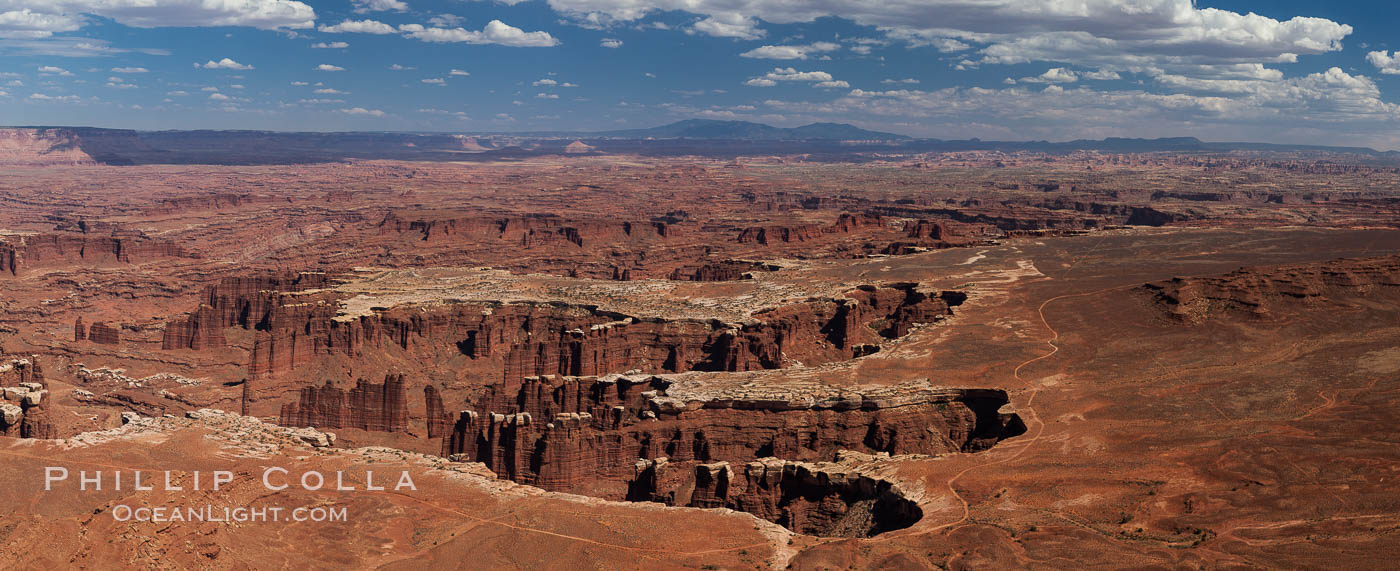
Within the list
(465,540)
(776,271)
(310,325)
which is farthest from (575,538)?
(776,271)

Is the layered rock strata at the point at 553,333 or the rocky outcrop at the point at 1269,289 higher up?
the rocky outcrop at the point at 1269,289

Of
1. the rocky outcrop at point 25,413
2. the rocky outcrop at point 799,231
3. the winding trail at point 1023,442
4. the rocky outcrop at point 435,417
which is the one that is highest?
the rocky outcrop at point 799,231

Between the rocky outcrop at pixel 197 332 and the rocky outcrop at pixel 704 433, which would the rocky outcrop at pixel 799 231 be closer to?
the rocky outcrop at pixel 197 332

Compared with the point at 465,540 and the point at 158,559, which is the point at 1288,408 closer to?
the point at 465,540

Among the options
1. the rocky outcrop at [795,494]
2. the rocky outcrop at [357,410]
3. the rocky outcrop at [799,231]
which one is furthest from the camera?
the rocky outcrop at [799,231]

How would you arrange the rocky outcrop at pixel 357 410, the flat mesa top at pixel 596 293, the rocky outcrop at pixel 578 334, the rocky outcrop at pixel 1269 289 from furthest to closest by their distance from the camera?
the flat mesa top at pixel 596 293, the rocky outcrop at pixel 578 334, the rocky outcrop at pixel 1269 289, the rocky outcrop at pixel 357 410

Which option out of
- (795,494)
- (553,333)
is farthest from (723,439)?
(553,333)

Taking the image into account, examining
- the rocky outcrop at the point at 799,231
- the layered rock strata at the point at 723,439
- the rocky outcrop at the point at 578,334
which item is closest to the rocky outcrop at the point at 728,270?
the rocky outcrop at the point at 578,334
